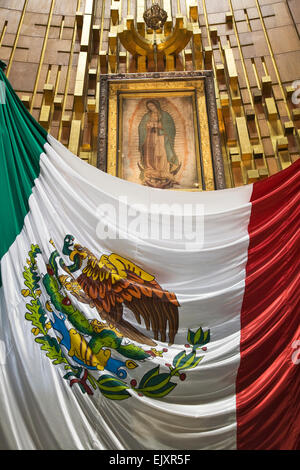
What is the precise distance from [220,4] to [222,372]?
320 centimetres

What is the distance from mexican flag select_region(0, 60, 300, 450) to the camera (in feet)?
7.16

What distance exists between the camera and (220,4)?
409 centimetres

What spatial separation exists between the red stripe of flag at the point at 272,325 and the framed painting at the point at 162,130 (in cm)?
66

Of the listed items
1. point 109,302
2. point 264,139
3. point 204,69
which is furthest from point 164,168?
point 109,302

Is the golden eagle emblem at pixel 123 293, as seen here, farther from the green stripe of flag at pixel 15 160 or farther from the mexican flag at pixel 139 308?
the green stripe of flag at pixel 15 160

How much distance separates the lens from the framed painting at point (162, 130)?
3.32m

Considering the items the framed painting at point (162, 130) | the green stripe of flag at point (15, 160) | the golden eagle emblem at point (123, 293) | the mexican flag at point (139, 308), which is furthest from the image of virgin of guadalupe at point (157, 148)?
the golden eagle emblem at point (123, 293)

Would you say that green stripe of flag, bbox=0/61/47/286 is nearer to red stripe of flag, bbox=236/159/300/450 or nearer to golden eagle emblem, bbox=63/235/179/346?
golden eagle emblem, bbox=63/235/179/346

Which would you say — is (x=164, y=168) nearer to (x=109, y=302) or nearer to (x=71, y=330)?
(x=109, y=302)

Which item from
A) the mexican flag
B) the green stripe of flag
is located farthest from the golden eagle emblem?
the green stripe of flag

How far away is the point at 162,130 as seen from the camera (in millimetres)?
3523

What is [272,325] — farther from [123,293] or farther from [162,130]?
[162,130]

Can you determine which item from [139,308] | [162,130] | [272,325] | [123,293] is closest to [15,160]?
[123,293]

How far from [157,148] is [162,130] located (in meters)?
0.17
